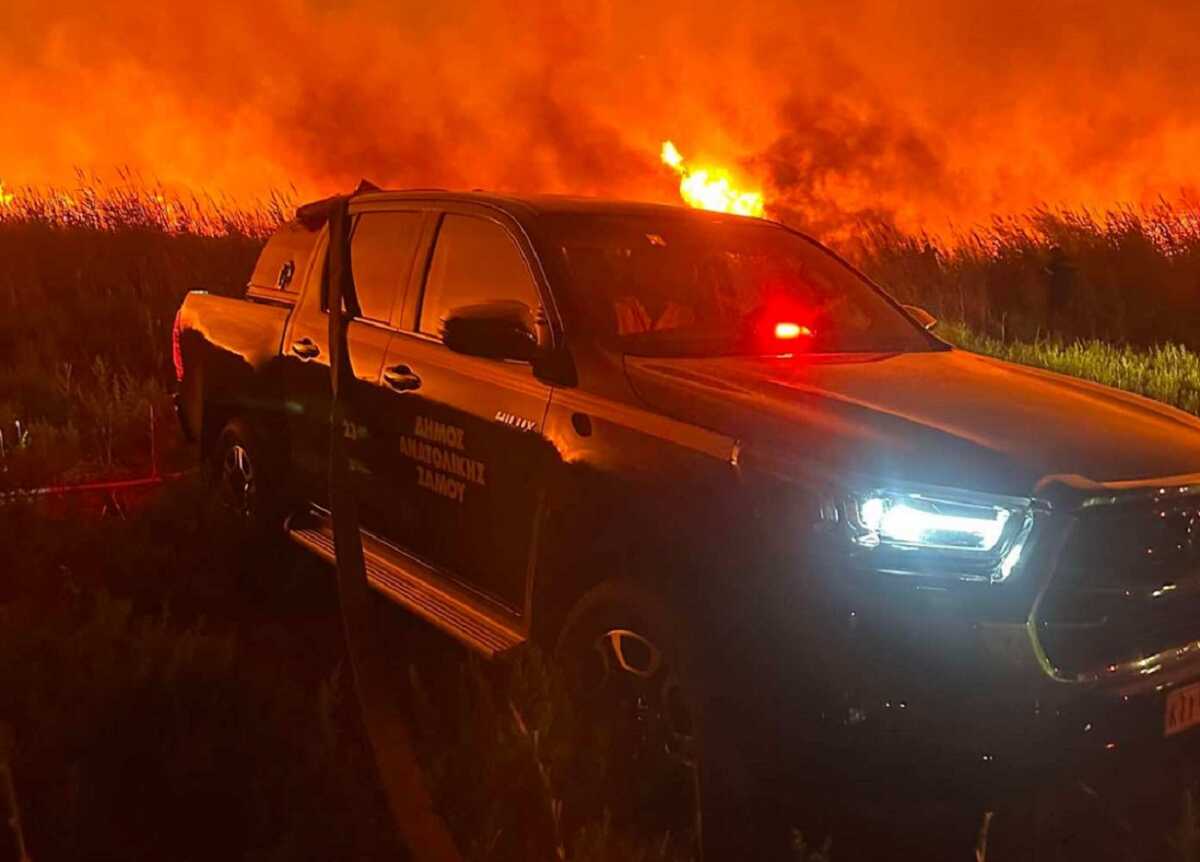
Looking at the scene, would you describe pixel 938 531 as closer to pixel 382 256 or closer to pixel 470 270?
pixel 470 270

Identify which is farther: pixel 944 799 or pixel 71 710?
pixel 71 710

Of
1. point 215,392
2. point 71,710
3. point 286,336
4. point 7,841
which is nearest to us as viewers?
point 7,841

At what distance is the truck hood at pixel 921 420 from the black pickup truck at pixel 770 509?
1 centimetres

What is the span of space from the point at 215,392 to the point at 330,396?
134 cm

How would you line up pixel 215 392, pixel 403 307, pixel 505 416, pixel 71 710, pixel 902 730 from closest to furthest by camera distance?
pixel 902 730
pixel 71 710
pixel 505 416
pixel 403 307
pixel 215 392

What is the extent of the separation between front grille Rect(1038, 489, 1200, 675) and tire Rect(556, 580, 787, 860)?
0.77m

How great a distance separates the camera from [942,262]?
13094 mm

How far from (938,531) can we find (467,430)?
1.71 meters

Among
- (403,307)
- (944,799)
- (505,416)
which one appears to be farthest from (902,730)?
(403,307)

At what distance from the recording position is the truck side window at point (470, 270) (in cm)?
380

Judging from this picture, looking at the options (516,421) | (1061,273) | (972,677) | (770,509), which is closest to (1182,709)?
(972,677)

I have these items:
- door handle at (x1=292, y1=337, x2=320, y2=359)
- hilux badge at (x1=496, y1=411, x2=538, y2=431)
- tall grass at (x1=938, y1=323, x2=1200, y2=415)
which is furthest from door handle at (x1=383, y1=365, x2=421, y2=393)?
tall grass at (x1=938, y1=323, x2=1200, y2=415)

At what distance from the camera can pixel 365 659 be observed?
10.4 feet

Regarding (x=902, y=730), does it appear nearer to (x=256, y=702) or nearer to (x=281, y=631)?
(x=256, y=702)
